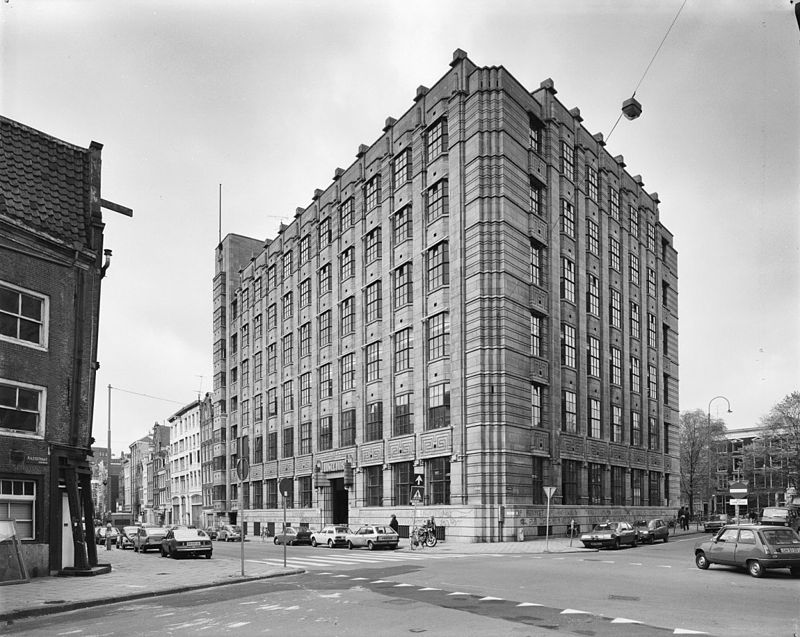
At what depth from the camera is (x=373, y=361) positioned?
54281 mm

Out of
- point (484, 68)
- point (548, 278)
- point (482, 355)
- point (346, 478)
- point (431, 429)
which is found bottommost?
point (346, 478)

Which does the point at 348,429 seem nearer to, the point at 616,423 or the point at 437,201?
the point at 437,201

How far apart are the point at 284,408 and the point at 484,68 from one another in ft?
113

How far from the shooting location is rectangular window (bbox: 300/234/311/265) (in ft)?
218

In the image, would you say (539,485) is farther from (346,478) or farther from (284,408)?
(284,408)

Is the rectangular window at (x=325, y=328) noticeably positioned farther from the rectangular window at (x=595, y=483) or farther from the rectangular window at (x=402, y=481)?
the rectangular window at (x=595, y=483)

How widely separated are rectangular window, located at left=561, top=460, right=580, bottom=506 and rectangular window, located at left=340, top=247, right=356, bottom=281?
808 inches

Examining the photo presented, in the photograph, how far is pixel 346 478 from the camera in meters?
55.4

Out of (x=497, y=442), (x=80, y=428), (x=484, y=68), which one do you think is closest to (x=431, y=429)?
(x=497, y=442)

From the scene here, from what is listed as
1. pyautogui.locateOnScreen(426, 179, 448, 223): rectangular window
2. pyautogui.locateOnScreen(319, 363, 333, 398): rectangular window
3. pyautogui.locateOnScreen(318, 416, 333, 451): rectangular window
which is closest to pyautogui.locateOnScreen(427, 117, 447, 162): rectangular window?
pyautogui.locateOnScreen(426, 179, 448, 223): rectangular window

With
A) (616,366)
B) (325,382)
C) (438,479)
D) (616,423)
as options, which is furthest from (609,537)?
(325,382)

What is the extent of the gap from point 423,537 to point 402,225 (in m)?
20.9

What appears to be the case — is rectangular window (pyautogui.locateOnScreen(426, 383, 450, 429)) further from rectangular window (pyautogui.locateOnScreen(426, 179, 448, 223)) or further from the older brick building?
the older brick building

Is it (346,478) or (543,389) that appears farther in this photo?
(346,478)
